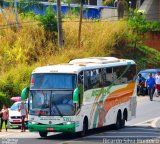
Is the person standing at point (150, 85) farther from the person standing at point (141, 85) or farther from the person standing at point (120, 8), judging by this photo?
the person standing at point (120, 8)

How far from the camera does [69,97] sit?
27875 millimetres

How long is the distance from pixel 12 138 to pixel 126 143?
5.44 metres

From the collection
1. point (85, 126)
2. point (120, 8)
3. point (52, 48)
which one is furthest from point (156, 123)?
point (120, 8)

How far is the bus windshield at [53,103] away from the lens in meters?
27.8

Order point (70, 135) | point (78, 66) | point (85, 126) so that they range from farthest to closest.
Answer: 1. point (70, 135)
2. point (85, 126)
3. point (78, 66)

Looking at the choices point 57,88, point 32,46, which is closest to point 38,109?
point 57,88

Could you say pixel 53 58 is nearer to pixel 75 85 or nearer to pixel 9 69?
pixel 9 69

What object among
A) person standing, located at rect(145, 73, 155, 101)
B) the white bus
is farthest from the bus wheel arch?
person standing, located at rect(145, 73, 155, 101)

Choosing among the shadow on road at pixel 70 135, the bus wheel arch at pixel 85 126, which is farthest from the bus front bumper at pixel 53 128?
the bus wheel arch at pixel 85 126

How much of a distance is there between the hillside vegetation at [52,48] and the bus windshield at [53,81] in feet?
59.8

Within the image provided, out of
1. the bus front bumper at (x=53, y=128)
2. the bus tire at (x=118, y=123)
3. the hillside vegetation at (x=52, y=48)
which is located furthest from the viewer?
the hillside vegetation at (x=52, y=48)

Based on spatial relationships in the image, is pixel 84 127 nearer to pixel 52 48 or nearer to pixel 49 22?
pixel 52 48

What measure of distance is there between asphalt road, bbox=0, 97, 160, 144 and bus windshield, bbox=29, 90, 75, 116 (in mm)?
1095

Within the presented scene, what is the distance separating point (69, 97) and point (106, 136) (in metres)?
2.69
